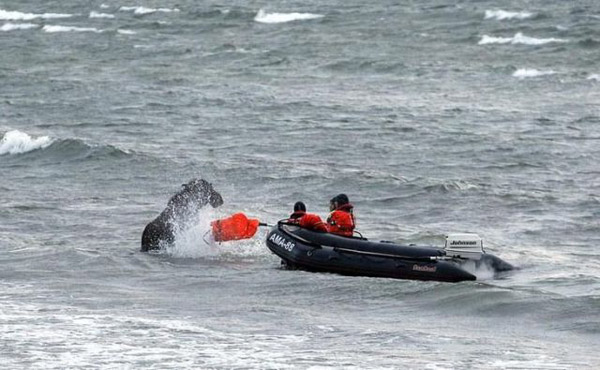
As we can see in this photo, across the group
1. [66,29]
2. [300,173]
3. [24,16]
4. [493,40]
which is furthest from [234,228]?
[24,16]

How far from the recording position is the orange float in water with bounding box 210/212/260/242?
21.8m

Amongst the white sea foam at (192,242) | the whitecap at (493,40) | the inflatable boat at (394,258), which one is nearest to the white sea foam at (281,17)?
the whitecap at (493,40)

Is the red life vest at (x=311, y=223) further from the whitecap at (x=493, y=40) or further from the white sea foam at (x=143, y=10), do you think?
the white sea foam at (x=143, y=10)

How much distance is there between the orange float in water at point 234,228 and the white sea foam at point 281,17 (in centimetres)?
3238

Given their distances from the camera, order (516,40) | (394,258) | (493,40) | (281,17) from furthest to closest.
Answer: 1. (281,17)
2. (493,40)
3. (516,40)
4. (394,258)

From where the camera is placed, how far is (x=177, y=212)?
2262 centimetres

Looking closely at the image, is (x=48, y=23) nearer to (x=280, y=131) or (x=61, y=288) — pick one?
(x=280, y=131)

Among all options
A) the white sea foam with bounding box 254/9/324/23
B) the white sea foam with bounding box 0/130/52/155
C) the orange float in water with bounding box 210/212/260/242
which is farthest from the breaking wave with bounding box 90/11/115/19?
the orange float in water with bounding box 210/212/260/242

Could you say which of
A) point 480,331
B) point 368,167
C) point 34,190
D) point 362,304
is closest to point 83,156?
point 34,190

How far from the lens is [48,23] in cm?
5719

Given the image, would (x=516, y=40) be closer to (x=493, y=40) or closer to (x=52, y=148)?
(x=493, y=40)

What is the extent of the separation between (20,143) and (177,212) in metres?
10.7

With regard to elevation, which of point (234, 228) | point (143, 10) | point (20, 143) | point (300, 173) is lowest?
point (234, 228)

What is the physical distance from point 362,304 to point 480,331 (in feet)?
6.73
